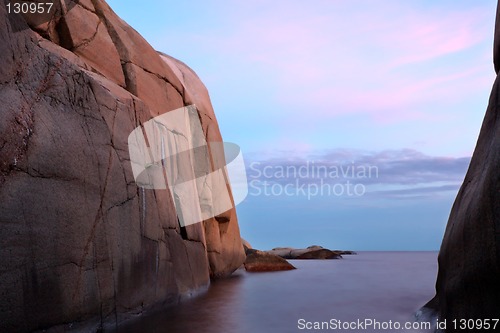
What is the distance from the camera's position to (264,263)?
18219 mm

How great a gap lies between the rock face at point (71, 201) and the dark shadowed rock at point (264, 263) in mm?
9618

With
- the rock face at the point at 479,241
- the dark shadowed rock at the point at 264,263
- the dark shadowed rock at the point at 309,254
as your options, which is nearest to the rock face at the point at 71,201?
the rock face at the point at 479,241

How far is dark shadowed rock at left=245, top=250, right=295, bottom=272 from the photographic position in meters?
18.1

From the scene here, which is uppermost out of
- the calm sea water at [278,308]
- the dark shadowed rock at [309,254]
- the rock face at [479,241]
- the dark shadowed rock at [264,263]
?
the rock face at [479,241]

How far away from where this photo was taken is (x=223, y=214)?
1499 cm

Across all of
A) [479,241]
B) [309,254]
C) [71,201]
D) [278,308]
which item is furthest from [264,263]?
[309,254]

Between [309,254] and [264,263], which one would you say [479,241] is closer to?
[264,263]

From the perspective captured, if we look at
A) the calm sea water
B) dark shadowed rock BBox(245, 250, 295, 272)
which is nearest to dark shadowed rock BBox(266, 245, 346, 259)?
dark shadowed rock BBox(245, 250, 295, 272)

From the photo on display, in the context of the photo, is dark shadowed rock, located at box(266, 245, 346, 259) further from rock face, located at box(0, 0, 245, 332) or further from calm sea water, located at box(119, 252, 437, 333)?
rock face, located at box(0, 0, 245, 332)

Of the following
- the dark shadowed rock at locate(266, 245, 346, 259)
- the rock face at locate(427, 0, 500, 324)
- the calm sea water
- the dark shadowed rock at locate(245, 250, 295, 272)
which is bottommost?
the dark shadowed rock at locate(266, 245, 346, 259)

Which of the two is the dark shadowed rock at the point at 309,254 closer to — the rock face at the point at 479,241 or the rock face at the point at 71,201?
the rock face at the point at 71,201

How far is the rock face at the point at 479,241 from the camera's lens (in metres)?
3.78

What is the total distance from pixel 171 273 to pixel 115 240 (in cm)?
219

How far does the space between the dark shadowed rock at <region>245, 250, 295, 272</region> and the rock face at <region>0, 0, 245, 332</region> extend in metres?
9.62
